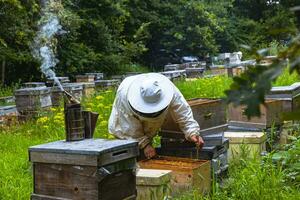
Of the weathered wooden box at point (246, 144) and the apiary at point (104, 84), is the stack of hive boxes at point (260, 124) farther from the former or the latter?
the apiary at point (104, 84)

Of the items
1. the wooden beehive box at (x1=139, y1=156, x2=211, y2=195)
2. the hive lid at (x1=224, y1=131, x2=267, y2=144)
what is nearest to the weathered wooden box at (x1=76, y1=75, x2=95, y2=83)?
the hive lid at (x1=224, y1=131, x2=267, y2=144)

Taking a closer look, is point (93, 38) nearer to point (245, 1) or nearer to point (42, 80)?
point (42, 80)

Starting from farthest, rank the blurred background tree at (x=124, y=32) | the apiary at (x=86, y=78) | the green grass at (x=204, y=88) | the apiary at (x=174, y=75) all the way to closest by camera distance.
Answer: the apiary at (x=86, y=78)
the blurred background tree at (x=124, y=32)
the apiary at (x=174, y=75)
the green grass at (x=204, y=88)

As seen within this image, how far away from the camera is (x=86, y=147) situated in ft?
10.4

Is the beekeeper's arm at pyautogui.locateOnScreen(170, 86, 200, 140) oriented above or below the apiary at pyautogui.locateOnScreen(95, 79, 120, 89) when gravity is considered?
below

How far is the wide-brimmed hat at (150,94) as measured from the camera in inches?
173

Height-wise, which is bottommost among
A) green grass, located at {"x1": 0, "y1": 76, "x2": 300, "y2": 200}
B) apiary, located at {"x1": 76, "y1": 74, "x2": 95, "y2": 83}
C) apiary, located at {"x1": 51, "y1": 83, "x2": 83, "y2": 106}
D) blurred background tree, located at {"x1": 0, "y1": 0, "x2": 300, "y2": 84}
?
green grass, located at {"x1": 0, "y1": 76, "x2": 300, "y2": 200}

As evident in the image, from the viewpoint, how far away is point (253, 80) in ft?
3.45

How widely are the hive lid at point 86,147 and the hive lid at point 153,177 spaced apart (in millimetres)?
447

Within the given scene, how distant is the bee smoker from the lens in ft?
11.2

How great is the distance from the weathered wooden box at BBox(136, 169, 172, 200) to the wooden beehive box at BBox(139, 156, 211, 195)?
173mm

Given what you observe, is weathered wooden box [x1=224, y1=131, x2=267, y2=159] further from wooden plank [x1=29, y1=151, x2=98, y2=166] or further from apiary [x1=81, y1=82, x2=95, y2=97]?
apiary [x1=81, y1=82, x2=95, y2=97]

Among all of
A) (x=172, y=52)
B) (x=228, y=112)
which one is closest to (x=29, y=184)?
(x=228, y=112)

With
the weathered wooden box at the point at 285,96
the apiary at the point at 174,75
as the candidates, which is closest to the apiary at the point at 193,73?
the apiary at the point at 174,75
